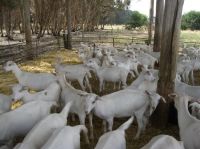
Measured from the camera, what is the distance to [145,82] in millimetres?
8602

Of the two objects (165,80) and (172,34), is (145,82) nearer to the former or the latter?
(165,80)

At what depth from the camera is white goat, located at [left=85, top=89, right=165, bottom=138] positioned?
675cm

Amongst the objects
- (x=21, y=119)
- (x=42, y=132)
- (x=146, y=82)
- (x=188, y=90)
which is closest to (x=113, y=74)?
(x=146, y=82)

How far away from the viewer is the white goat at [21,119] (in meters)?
5.93

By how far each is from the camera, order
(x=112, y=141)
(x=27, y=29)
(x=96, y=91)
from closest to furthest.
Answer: (x=112, y=141) < (x=96, y=91) < (x=27, y=29)

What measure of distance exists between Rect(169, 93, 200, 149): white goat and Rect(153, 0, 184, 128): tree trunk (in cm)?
133


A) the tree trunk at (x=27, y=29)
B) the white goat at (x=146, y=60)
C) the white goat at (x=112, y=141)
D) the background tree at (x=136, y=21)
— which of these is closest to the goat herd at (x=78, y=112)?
the white goat at (x=112, y=141)

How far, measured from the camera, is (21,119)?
617 cm

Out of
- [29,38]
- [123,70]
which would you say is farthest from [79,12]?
[123,70]

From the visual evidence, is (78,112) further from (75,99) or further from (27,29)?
(27,29)

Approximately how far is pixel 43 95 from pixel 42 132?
7.14 feet

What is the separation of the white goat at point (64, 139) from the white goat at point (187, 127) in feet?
5.66

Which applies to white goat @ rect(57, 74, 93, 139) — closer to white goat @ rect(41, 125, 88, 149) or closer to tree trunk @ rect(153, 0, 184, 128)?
white goat @ rect(41, 125, 88, 149)

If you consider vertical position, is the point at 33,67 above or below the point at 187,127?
below
